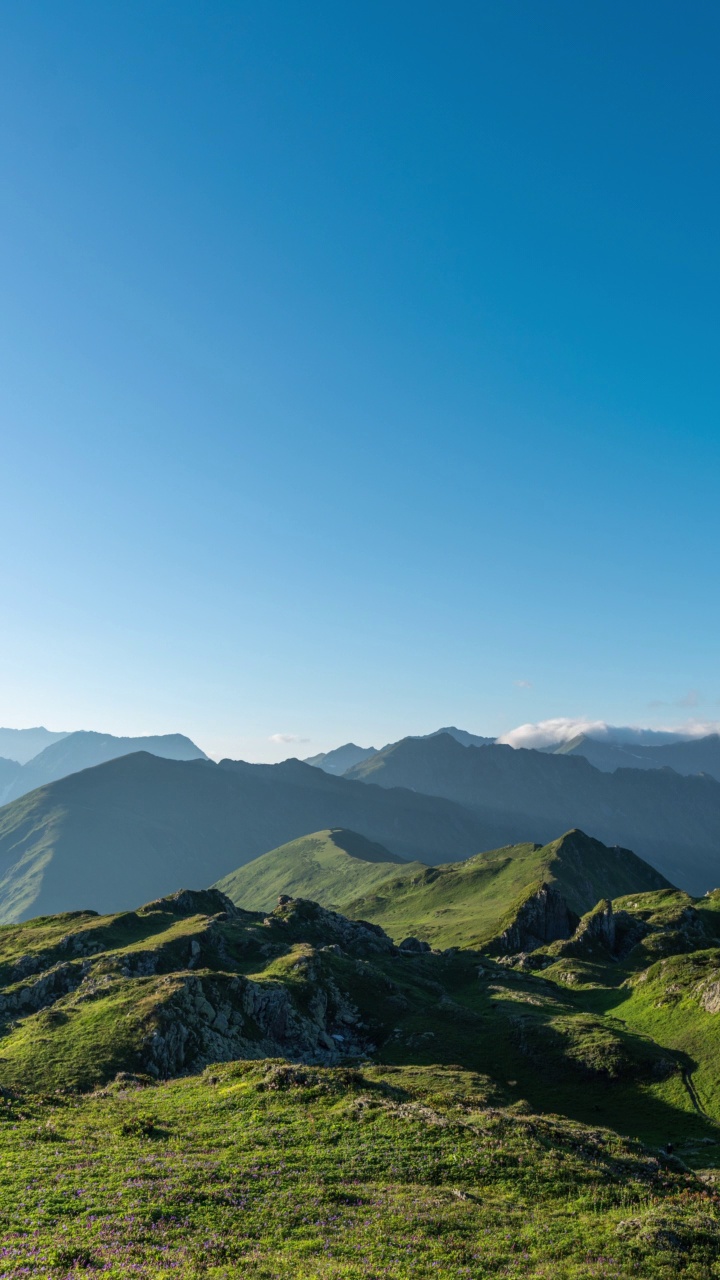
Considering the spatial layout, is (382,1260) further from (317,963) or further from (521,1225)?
(317,963)

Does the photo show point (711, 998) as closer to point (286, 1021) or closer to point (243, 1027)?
point (286, 1021)

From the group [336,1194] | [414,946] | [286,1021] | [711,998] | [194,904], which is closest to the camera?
[336,1194]

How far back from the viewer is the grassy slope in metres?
26.9

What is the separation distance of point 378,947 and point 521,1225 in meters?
127

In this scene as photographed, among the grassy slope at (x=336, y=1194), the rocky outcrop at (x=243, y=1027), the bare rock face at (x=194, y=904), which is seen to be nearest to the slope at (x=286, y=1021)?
the rocky outcrop at (x=243, y=1027)

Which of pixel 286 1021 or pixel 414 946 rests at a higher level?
pixel 286 1021

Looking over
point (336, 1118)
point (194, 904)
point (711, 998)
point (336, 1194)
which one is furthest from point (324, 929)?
point (336, 1194)

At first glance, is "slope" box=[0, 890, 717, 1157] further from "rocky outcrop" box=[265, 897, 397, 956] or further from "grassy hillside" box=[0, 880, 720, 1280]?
"rocky outcrop" box=[265, 897, 397, 956]

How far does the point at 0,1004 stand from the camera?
318 feet

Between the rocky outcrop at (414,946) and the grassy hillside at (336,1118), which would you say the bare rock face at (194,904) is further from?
the rocky outcrop at (414,946)

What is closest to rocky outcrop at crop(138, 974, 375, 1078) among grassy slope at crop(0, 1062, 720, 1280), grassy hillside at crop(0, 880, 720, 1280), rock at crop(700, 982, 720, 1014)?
grassy hillside at crop(0, 880, 720, 1280)

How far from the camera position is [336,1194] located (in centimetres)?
3403

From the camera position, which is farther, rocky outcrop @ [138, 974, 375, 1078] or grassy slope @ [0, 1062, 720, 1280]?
rocky outcrop @ [138, 974, 375, 1078]

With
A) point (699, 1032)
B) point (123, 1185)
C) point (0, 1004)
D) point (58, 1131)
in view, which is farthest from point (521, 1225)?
point (0, 1004)
